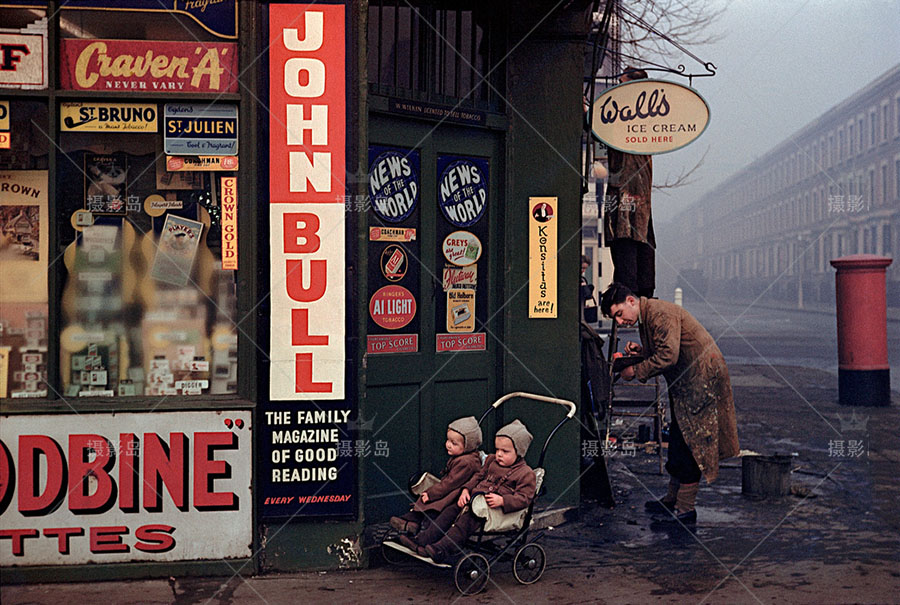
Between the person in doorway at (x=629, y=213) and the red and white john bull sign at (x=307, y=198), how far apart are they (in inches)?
130

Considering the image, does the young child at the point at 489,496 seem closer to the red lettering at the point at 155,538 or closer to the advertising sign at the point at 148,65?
the red lettering at the point at 155,538

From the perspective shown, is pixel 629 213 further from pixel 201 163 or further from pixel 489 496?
pixel 201 163

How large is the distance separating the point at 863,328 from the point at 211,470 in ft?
38.4

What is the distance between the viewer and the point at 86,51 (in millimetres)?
5910

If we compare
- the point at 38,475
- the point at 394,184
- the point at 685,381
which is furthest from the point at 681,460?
the point at 38,475

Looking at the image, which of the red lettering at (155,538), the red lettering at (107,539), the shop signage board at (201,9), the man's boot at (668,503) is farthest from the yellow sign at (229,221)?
the man's boot at (668,503)

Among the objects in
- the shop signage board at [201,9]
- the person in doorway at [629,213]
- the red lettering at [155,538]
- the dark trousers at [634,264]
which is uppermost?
the shop signage board at [201,9]

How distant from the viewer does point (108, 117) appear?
5.94 m

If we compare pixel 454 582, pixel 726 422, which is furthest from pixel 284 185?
pixel 726 422

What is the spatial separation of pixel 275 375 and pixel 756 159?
11697 centimetres

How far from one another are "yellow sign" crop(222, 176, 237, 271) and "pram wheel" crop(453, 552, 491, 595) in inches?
96.6

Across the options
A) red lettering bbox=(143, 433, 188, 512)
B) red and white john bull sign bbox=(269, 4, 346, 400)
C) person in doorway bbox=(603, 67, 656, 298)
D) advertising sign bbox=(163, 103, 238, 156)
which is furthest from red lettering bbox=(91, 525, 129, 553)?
person in doorway bbox=(603, 67, 656, 298)

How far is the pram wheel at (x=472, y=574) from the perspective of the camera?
5.54m

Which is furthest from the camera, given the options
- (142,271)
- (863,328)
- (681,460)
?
(863,328)
